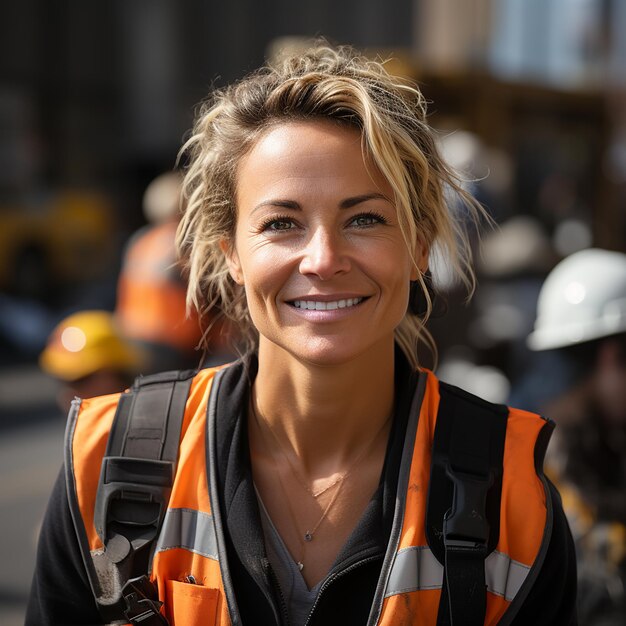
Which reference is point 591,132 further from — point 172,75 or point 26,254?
point 172,75

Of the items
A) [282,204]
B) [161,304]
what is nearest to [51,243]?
[161,304]

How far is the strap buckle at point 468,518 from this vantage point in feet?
5.87

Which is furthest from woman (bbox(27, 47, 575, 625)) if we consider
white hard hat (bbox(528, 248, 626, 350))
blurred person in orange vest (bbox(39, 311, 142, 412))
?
blurred person in orange vest (bbox(39, 311, 142, 412))

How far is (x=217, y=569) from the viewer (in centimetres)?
185

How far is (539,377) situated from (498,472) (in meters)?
2.05

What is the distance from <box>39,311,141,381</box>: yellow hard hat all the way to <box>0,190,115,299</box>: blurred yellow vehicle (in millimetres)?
10204

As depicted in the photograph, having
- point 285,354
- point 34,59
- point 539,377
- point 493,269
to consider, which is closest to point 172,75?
point 34,59

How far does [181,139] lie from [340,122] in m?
1.64

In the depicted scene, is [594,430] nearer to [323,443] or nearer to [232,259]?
[323,443]

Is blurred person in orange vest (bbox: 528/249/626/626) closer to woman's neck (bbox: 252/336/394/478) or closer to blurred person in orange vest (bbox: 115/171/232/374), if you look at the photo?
woman's neck (bbox: 252/336/394/478)

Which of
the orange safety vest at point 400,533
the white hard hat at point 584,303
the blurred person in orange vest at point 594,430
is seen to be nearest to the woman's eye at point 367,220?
the orange safety vest at point 400,533

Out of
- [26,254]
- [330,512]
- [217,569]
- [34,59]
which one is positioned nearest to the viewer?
[217,569]

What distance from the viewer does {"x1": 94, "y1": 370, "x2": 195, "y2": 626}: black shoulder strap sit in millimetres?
1835

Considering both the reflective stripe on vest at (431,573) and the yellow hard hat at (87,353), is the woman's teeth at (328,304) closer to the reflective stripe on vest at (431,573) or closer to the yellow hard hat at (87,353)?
the reflective stripe on vest at (431,573)
